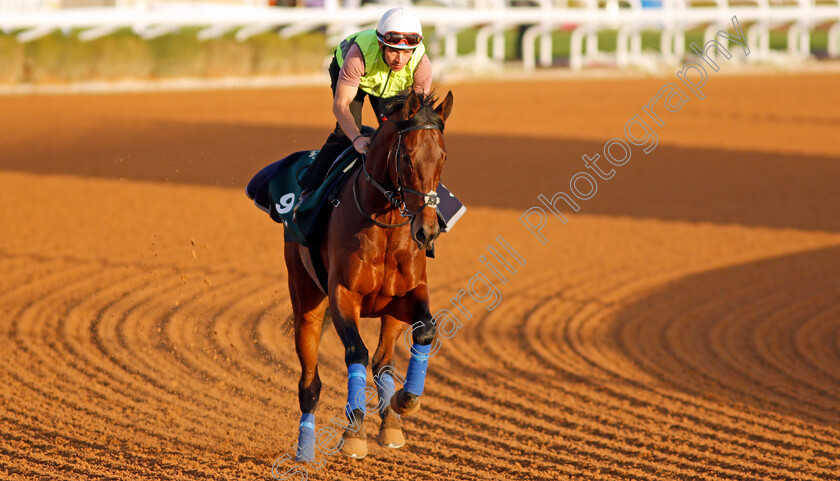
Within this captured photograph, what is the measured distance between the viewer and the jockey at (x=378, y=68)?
16.8 feet

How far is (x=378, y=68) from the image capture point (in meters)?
5.43

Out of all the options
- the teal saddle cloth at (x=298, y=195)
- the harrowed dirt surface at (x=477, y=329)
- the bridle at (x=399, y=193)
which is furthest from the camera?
the harrowed dirt surface at (x=477, y=329)

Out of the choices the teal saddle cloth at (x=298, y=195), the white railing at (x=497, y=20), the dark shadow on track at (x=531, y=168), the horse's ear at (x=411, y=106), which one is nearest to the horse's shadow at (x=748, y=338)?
the teal saddle cloth at (x=298, y=195)

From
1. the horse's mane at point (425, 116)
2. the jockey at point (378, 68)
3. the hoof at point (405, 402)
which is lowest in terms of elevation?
the hoof at point (405, 402)

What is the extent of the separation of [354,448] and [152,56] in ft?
85.3

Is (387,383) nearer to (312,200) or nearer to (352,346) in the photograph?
(352,346)

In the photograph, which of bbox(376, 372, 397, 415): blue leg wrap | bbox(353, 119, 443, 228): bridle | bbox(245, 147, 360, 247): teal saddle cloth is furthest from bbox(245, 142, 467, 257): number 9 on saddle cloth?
bbox(376, 372, 397, 415): blue leg wrap

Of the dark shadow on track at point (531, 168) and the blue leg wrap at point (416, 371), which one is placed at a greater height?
the dark shadow on track at point (531, 168)

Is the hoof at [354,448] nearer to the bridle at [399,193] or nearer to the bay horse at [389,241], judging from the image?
the bay horse at [389,241]

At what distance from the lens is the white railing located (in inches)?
1171

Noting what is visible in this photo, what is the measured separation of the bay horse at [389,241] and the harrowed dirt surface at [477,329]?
669 millimetres

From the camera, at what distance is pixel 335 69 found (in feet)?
19.2

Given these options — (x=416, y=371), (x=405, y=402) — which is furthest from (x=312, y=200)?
(x=405, y=402)

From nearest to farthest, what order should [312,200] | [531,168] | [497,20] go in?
[312,200] → [531,168] → [497,20]
